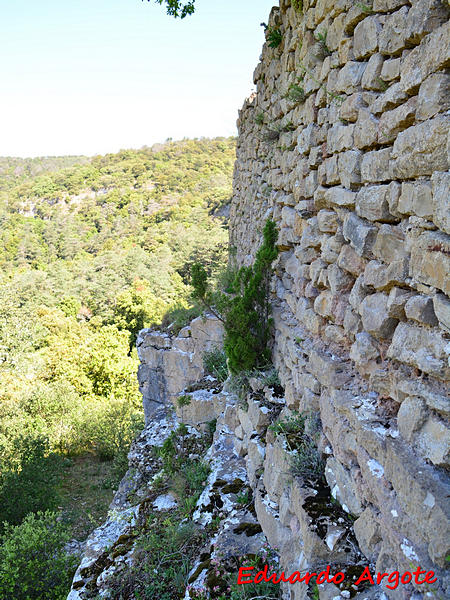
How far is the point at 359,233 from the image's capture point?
6.79 feet

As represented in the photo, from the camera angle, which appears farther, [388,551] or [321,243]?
[321,243]

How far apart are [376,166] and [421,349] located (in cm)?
90

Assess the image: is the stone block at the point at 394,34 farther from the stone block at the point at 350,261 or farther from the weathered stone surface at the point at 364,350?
the weathered stone surface at the point at 364,350

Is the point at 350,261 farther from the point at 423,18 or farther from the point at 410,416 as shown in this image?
the point at 423,18

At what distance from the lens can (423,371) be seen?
158 centimetres

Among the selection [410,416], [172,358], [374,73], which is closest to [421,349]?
[410,416]

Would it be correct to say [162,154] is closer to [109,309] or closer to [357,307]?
[109,309]

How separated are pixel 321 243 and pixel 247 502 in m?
2.05

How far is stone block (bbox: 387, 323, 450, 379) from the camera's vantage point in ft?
4.88

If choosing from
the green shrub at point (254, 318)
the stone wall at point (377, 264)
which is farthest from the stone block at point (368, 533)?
the green shrub at point (254, 318)

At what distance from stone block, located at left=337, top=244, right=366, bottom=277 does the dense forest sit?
4.19 metres

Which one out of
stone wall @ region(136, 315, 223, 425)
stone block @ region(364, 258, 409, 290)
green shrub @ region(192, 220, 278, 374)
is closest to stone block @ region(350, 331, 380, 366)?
stone block @ region(364, 258, 409, 290)

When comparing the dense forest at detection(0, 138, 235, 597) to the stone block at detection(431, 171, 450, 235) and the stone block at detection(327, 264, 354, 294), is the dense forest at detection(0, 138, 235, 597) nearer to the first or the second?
the stone block at detection(327, 264, 354, 294)

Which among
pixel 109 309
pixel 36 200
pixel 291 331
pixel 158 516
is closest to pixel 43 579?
pixel 158 516
